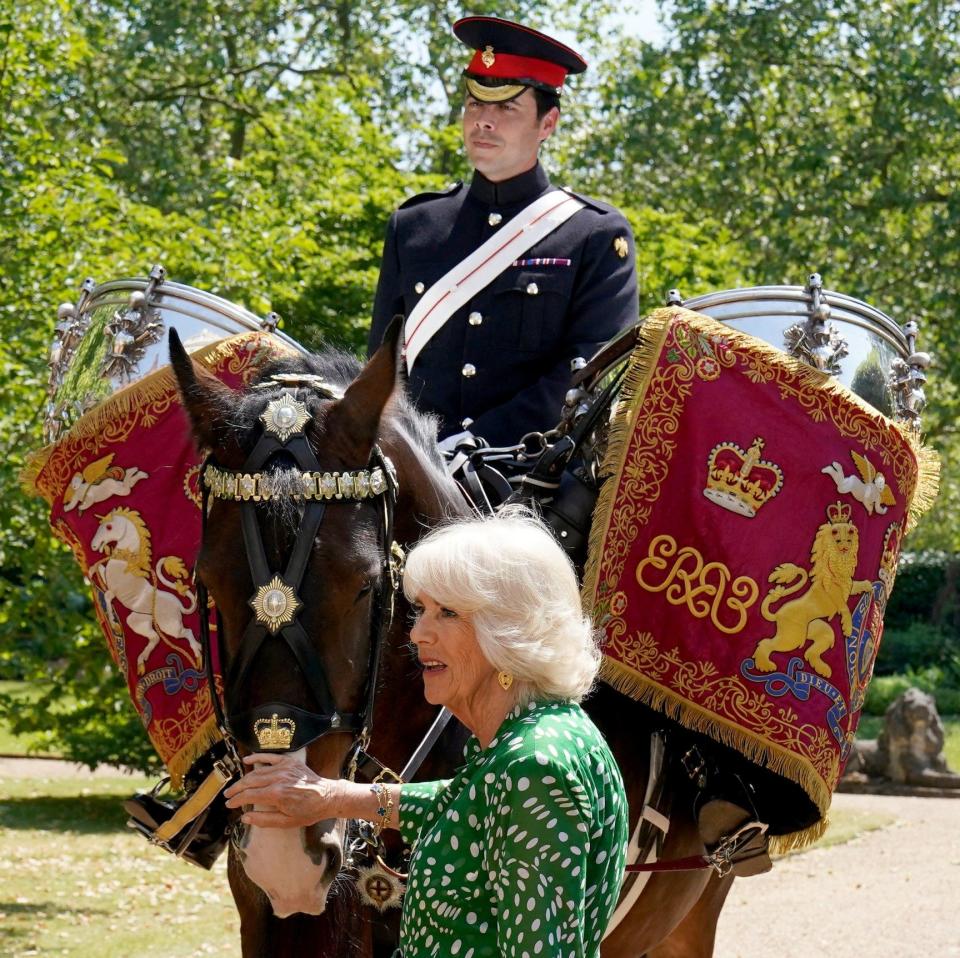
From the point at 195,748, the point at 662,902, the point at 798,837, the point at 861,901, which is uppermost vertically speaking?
the point at 195,748

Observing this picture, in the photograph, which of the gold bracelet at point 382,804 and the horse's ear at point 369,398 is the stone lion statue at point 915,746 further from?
the gold bracelet at point 382,804

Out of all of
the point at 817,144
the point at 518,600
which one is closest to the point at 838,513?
the point at 518,600

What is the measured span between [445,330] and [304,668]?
1838 millimetres

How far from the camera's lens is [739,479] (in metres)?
4.00

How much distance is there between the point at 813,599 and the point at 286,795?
5.89 feet

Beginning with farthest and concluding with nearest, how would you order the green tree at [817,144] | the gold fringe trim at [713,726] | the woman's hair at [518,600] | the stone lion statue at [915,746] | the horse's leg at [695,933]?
1. the green tree at [817,144]
2. the stone lion statue at [915,746]
3. the horse's leg at [695,933]
4. the gold fringe trim at [713,726]
5. the woman's hair at [518,600]

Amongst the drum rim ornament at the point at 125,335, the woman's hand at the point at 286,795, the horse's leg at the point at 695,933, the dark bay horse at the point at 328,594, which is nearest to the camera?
the woman's hand at the point at 286,795

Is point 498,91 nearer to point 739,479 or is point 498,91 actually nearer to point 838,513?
point 739,479

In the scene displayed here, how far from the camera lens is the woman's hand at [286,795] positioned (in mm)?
2715

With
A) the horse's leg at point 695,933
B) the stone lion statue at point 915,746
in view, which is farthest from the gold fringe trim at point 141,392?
the stone lion statue at point 915,746

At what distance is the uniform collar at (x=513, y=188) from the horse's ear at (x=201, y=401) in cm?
173

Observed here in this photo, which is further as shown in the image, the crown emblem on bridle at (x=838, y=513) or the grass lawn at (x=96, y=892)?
the grass lawn at (x=96, y=892)

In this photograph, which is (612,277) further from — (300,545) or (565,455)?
(300,545)

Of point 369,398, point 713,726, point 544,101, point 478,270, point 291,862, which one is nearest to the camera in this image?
point 291,862
